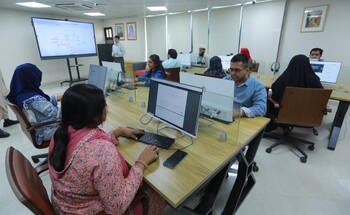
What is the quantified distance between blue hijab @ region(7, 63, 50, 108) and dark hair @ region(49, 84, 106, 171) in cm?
122

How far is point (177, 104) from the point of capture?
1277mm

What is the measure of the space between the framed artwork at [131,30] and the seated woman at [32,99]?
647 cm

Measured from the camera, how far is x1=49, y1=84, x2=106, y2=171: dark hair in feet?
2.72

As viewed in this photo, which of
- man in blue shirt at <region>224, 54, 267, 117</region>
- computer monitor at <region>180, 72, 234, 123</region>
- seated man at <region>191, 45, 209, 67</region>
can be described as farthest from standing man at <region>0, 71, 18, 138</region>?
seated man at <region>191, 45, 209, 67</region>

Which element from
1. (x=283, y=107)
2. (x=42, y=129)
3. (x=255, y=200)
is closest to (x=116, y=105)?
(x=42, y=129)

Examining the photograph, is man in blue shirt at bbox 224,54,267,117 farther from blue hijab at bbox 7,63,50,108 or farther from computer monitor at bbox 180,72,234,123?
blue hijab at bbox 7,63,50,108

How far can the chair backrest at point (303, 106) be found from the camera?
2.09 metres

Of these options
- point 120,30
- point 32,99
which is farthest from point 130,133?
point 120,30

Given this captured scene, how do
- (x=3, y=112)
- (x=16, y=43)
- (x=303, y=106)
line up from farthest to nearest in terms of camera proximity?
(x=16, y=43), (x=3, y=112), (x=303, y=106)

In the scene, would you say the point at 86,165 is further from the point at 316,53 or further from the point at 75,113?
the point at 316,53

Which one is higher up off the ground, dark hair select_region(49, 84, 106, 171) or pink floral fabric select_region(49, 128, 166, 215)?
dark hair select_region(49, 84, 106, 171)

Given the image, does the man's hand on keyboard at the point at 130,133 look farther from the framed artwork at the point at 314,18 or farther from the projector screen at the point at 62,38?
the projector screen at the point at 62,38

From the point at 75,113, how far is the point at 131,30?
25.4 ft

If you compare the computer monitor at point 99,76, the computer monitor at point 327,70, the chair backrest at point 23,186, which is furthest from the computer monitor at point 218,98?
the computer monitor at point 327,70
